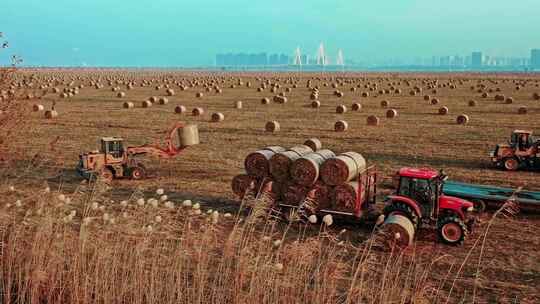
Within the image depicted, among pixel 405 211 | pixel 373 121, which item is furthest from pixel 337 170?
pixel 373 121

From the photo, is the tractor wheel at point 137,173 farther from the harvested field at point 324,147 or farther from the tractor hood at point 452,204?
the tractor hood at point 452,204

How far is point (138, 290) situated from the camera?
6727 mm

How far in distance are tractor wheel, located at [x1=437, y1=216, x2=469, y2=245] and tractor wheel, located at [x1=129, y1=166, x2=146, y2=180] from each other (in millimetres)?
10561

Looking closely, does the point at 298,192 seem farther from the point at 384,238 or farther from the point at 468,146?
the point at 468,146

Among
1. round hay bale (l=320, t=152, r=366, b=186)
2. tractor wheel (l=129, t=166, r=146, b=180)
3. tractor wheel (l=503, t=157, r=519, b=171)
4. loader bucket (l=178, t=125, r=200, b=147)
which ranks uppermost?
loader bucket (l=178, t=125, r=200, b=147)

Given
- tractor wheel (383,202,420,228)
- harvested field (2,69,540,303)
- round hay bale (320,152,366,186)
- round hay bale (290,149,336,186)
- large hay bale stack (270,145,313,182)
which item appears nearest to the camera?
harvested field (2,69,540,303)

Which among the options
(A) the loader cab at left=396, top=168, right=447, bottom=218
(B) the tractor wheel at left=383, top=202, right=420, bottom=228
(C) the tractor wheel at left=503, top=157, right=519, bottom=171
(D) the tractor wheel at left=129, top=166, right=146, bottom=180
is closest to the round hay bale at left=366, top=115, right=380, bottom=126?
(C) the tractor wheel at left=503, top=157, right=519, bottom=171

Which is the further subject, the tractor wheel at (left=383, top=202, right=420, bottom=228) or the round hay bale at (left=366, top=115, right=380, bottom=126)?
the round hay bale at (left=366, top=115, right=380, bottom=126)

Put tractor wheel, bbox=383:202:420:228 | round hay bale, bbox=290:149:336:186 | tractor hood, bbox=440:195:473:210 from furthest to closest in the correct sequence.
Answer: round hay bale, bbox=290:149:336:186, tractor hood, bbox=440:195:473:210, tractor wheel, bbox=383:202:420:228

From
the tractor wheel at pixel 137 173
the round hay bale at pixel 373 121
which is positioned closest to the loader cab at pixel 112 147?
the tractor wheel at pixel 137 173

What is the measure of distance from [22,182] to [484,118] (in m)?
30.3

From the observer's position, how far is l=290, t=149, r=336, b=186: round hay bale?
492 inches

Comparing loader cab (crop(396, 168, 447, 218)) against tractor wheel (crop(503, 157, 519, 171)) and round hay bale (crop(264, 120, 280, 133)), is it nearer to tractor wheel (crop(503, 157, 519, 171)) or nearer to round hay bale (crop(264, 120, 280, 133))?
tractor wheel (crop(503, 157, 519, 171))

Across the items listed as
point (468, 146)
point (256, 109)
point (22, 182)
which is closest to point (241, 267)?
point (22, 182)
